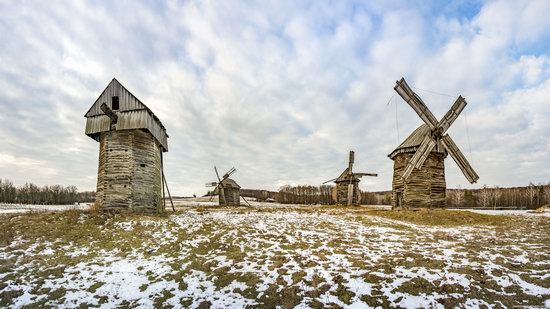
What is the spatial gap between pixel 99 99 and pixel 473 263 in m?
27.2

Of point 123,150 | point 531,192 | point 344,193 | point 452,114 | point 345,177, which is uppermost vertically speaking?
point 452,114

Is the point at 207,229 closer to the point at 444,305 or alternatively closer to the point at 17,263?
the point at 17,263

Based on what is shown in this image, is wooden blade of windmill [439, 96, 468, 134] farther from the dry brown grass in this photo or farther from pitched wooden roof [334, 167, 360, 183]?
pitched wooden roof [334, 167, 360, 183]

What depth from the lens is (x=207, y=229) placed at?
691 inches

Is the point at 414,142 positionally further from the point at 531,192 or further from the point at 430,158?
the point at 531,192

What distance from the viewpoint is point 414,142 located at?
26.6 meters

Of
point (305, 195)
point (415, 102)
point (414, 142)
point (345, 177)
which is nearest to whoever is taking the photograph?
point (415, 102)

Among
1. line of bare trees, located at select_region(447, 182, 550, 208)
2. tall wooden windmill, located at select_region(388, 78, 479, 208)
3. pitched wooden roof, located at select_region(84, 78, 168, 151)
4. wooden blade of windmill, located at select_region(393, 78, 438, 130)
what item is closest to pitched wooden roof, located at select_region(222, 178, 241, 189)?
pitched wooden roof, located at select_region(84, 78, 168, 151)

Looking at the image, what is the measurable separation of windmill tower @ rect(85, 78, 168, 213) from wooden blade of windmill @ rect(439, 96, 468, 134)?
26131mm

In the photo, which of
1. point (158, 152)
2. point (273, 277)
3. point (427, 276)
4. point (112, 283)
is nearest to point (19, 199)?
point (158, 152)

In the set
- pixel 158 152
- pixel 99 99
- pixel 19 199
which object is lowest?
pixel 19 199

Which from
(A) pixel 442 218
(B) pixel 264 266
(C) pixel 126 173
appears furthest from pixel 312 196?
(B) pixel 264 266

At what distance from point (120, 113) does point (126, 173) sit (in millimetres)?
5042

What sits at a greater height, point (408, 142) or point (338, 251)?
point (408, 142)
